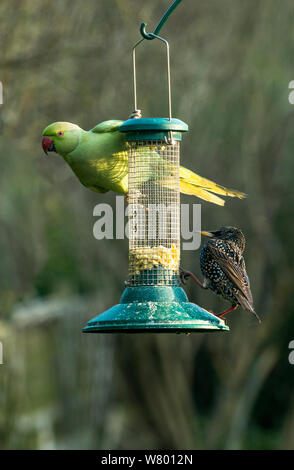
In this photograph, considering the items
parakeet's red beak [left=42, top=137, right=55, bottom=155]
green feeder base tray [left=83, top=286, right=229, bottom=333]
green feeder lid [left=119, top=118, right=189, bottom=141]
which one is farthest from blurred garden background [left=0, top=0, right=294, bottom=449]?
green feeder base tray [left=83, top=286, right=229, bottom=333]

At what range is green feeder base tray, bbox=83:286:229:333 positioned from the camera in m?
5.20

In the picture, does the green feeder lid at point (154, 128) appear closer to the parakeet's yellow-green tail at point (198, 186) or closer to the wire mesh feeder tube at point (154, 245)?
the wire mesh feeder tube at point (154, 245)

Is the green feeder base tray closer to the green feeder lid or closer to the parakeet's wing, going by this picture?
the green feeder lid

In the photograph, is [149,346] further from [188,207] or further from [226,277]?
[226,277]

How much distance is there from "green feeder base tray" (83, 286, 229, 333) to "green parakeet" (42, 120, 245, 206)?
1035mm

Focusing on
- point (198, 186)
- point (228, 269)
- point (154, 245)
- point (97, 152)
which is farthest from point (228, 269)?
point (97, 152)

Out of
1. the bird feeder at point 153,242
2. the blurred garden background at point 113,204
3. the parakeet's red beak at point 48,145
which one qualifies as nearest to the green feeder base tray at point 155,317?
the bird feeder at point 153,242

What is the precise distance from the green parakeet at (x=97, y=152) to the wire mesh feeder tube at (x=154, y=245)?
80 mm

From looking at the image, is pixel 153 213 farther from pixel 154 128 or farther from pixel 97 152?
pixel 154 128

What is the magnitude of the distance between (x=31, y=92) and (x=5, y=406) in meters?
3.64

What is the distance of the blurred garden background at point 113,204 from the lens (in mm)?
11008

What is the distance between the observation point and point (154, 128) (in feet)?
18.2

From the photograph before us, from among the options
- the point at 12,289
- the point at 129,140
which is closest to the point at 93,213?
the point at 12,289

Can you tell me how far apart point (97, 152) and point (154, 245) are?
0.74 m
